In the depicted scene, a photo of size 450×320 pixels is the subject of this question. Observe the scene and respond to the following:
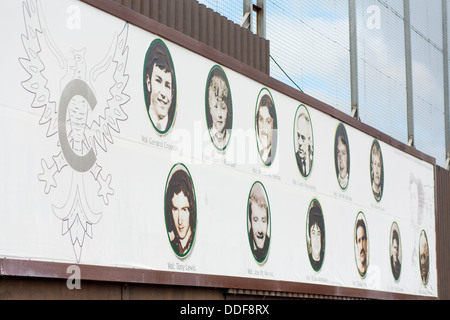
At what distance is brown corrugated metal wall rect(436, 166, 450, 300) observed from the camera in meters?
18.8

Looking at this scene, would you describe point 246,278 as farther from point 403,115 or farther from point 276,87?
point 403,115

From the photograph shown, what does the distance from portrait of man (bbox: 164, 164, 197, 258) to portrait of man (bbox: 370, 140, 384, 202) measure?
6.31 m

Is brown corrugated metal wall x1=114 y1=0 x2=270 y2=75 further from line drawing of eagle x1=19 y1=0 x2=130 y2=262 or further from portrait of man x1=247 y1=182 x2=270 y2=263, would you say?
portrait of man x1=247 y1=182 x2=270 y2=263

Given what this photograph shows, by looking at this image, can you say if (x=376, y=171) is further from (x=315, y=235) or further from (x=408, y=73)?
(x=408, y=73)

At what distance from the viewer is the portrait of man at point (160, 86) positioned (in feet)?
31.4

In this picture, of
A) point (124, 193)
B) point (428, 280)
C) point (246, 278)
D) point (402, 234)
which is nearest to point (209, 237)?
point (246, 278)

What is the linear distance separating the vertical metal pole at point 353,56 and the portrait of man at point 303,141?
313cm

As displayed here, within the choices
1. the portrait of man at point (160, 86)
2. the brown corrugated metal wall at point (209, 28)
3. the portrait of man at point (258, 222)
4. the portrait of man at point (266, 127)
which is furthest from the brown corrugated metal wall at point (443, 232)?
the portrait of man at point (160, 86)

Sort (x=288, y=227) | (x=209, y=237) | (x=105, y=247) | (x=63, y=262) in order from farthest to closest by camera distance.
→ (x=288, y=227), (x=209, y=237), (x=105, y=247), (x=63, y=262)

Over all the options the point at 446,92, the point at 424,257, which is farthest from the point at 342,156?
the point at 446,92

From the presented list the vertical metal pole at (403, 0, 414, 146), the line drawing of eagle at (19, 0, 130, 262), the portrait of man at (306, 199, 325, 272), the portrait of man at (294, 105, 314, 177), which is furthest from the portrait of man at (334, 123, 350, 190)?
the line drawing of eagle at (19, 0, 130, 262)

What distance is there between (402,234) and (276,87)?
18.5 ft

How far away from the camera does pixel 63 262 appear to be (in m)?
8.02

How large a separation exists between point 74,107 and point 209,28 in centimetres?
353
